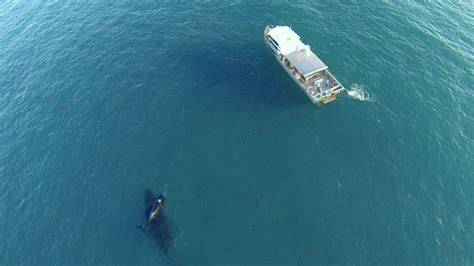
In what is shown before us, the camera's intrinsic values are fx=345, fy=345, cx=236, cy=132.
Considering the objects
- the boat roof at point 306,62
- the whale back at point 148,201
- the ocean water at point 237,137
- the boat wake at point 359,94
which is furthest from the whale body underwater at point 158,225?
the boat wake at point 359,94

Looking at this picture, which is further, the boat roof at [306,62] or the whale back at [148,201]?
the boat roof at [306,62]

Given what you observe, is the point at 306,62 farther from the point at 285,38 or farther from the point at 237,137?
the point at 237,137

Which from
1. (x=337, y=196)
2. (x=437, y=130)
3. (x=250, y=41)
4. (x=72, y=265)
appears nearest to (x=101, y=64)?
(x=250, y=41)

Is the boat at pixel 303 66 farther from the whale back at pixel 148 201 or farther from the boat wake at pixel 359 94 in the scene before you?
the whale back at pixel 148 201

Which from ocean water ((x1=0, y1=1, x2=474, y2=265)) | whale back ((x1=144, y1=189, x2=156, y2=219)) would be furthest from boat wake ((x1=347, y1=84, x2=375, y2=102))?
whale back ((x1=144, y1=189, x2=156, y2=219))

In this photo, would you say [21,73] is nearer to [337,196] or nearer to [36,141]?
[36,141]

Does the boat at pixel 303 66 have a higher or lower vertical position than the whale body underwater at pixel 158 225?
higher
